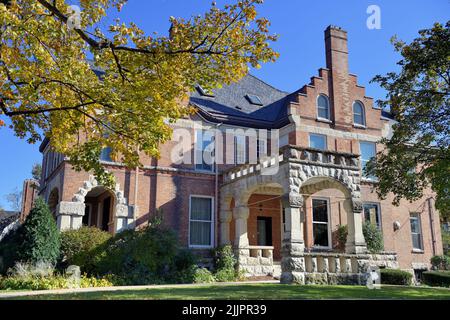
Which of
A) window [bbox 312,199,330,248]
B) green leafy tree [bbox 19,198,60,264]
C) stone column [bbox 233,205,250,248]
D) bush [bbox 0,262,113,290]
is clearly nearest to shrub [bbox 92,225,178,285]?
bush [bbox 0,262,113,290]

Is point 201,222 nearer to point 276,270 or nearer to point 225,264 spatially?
point 225,264

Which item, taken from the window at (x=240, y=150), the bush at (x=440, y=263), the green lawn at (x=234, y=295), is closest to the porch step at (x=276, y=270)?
the window at (x=240, y=150)

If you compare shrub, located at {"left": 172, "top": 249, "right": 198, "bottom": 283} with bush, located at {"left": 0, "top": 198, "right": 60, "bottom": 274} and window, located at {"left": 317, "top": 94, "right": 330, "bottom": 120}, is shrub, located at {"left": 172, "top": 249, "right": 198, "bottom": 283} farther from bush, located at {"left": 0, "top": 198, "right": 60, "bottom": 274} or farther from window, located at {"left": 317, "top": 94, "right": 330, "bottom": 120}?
window, located at {"left": 317, "top": 94, "right": 330, "bottom": 120}

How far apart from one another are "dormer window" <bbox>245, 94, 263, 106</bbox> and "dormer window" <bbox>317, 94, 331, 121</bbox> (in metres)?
3.61

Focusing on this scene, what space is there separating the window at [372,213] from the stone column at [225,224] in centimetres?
850

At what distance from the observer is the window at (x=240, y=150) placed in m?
25.7

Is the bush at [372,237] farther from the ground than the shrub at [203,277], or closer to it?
farther from the ground

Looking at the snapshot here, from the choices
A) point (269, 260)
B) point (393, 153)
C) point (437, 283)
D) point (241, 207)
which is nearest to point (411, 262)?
point (437, 283)

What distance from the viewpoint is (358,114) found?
28.1 metres

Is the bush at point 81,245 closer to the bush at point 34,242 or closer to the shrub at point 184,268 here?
the bush at point 34,242

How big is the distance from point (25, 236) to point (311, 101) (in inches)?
637

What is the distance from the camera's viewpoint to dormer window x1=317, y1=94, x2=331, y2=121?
2672cm

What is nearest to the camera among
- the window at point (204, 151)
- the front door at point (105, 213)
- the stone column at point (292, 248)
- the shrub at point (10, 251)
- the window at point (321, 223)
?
the stone column at point (292, 248)
